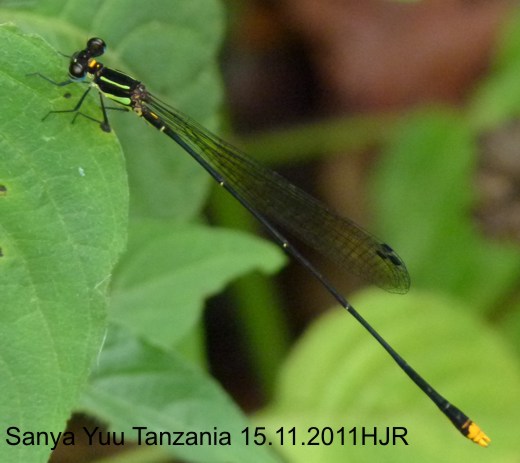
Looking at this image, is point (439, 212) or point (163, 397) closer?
point (163, 397)

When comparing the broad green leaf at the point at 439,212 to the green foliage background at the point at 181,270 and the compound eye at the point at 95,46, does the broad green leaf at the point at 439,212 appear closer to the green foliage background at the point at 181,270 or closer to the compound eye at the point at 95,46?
the green foliage background at the point at 181,270

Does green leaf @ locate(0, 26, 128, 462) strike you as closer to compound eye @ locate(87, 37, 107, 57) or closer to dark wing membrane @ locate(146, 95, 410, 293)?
compound eye @ locate(87, 37, 107, 57)

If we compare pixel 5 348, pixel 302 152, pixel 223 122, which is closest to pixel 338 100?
pixel 302 152

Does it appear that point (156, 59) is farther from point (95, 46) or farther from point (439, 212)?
point (439, 212)

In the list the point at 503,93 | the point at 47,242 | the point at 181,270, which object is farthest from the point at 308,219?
the point at 47,242

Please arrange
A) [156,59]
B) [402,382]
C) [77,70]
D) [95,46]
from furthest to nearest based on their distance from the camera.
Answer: [402,382] → [156,59] → [95,46] → [77,70]

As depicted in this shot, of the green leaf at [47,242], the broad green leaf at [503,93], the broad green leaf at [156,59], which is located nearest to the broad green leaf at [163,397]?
the broad green leaf at [156,59]

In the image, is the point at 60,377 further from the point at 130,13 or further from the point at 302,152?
the point at 302,152

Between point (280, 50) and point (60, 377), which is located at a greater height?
point (280, 50)
